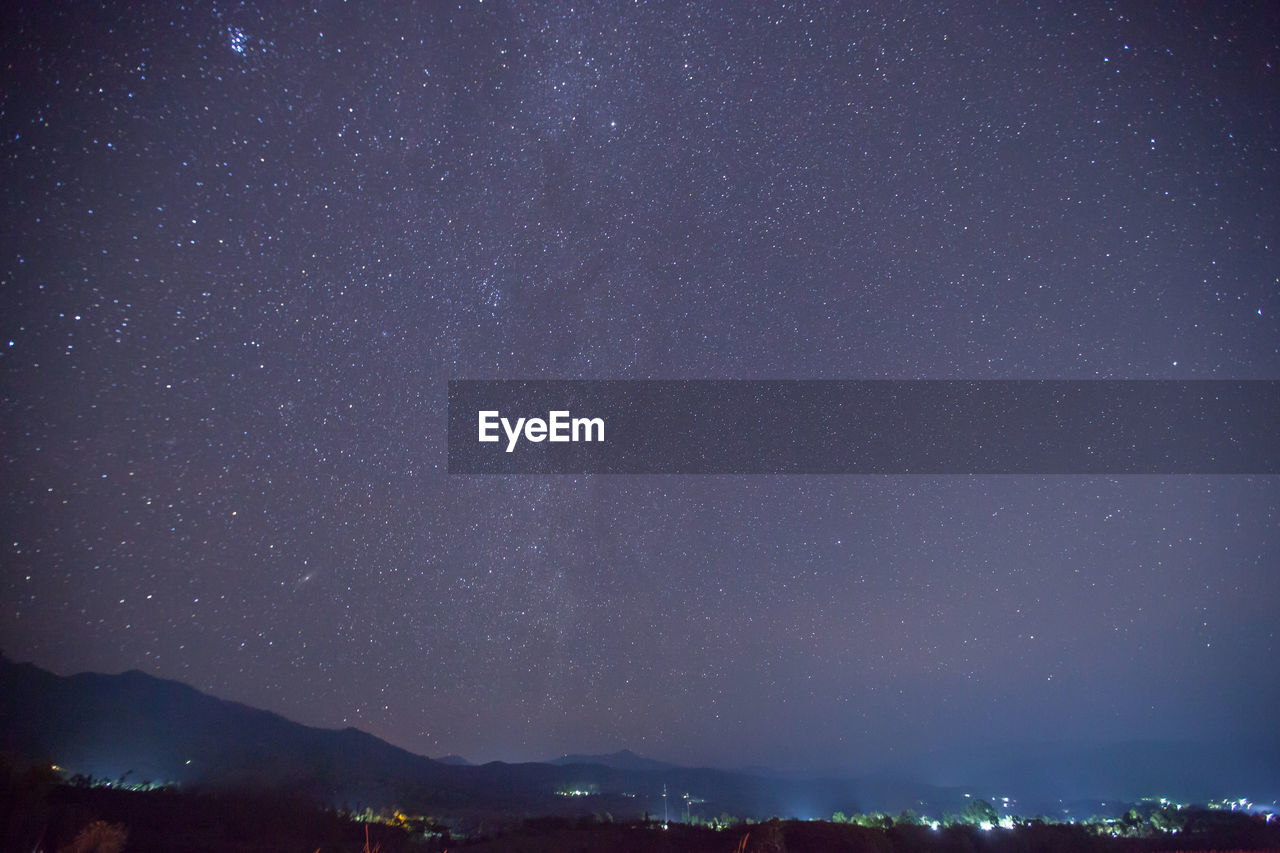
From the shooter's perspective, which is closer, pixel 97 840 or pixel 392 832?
pixel 97 840

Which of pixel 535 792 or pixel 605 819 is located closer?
pixel 605 819

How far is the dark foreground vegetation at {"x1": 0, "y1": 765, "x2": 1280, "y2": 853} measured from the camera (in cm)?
1156

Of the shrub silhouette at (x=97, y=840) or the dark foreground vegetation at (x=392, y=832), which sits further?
the dark foreground vegetation at (x=392, y=832)

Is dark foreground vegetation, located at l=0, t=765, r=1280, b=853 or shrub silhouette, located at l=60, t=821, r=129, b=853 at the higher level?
shrub silhouette, located at l=60, t=821, r=129, b=853

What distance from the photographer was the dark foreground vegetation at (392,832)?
11.6 meters

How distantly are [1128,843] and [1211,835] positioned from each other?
9.67 feet

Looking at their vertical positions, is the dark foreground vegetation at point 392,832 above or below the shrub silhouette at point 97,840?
below

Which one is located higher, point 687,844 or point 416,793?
point 687,844

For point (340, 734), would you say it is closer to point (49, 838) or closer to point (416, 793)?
point (416, 793)

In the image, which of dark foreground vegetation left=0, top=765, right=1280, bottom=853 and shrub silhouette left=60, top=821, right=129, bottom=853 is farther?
dark foreground vegetation left=0, top=765, right=1280, bottom=853

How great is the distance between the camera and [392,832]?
51.9 ft

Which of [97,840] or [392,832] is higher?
[97,840]

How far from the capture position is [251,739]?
1351 inches

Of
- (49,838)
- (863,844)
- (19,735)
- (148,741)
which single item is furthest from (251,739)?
(863,844)
